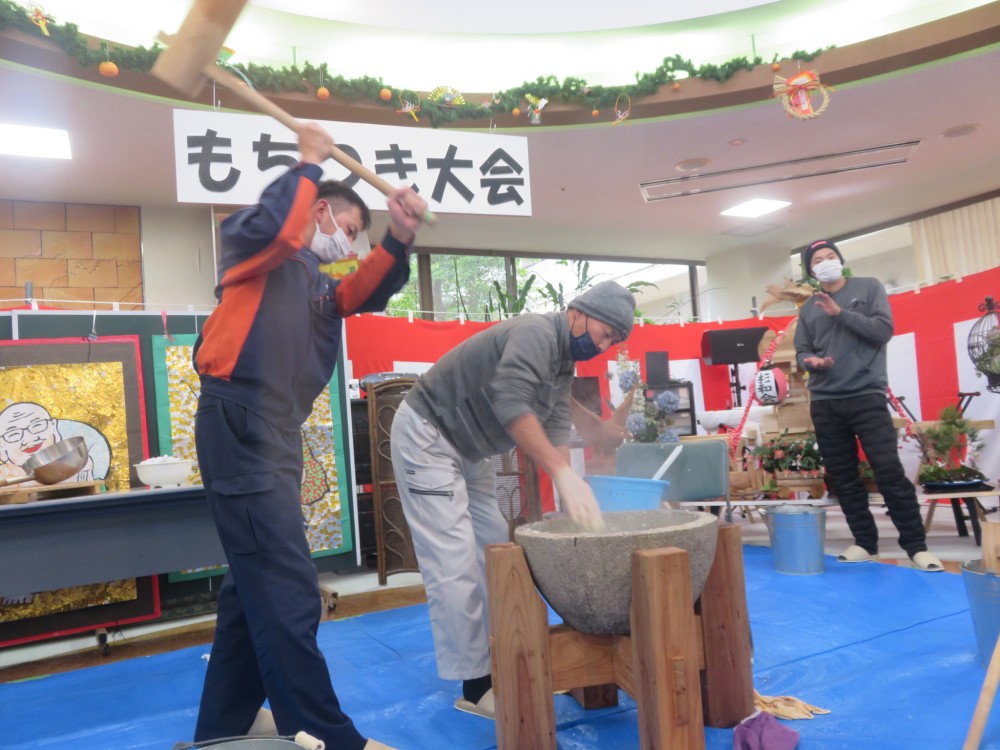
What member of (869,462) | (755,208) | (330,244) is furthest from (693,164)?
(330,244)

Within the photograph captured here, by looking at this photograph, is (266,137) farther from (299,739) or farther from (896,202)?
(896,202)

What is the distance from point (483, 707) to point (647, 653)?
0.70 meters

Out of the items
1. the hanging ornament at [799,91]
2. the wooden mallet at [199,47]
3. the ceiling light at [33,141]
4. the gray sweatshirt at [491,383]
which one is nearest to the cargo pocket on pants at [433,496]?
the gray sweatshirt at [491,383]

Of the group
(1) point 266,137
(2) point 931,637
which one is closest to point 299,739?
(2) point 931,637

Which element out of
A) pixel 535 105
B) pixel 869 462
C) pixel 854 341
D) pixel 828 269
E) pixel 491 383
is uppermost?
pixel 535 105

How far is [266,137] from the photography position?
2977 mm

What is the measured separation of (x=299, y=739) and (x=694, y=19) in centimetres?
522

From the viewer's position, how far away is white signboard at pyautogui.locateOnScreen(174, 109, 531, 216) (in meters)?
2.85

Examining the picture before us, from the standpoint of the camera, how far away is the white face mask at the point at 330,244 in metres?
1.82

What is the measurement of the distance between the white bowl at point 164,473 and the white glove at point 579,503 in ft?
7.11

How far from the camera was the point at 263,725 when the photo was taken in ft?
5.98

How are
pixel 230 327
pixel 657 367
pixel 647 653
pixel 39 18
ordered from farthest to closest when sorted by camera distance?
pixel 657 367 → pixel 39 18 → pixel 230 327 → pixel 647 653

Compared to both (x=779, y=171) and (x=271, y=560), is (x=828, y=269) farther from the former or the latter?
(x=779, y=171)

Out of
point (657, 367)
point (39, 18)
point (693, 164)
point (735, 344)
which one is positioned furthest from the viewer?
point (735, 344)
